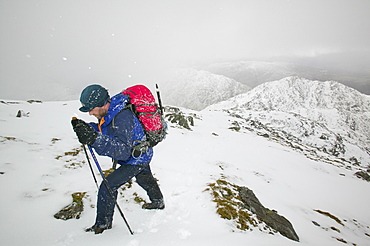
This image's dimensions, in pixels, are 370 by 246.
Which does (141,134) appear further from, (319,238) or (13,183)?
(319,238)

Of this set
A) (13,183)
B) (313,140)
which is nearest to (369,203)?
(13,183)

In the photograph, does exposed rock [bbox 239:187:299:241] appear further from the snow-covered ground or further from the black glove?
the black glove

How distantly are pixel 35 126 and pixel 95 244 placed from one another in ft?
34.7

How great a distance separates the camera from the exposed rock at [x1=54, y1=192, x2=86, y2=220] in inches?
153

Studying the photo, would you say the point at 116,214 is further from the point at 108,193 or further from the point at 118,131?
the point at 118,131

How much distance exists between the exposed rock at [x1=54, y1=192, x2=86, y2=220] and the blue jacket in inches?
90.9

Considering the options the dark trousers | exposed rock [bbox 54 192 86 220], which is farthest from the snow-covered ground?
the dark trousers

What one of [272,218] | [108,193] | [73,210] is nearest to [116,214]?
[73,210]

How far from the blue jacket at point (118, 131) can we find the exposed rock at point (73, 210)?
2.31m

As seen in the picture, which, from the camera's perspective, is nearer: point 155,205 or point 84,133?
point 84,133

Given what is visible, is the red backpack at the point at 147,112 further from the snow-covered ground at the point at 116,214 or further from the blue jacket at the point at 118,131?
the snow-covered ground at the point at 116,214

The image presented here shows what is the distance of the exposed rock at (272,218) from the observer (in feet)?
16.3

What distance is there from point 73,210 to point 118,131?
289 centimetres

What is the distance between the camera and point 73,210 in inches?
163
